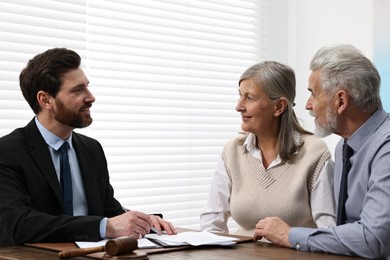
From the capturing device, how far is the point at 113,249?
1.84 meters

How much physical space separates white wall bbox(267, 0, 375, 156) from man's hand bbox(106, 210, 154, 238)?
246cm

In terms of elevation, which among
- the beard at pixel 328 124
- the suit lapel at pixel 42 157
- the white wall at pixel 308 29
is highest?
the white wall at pixel 308 29

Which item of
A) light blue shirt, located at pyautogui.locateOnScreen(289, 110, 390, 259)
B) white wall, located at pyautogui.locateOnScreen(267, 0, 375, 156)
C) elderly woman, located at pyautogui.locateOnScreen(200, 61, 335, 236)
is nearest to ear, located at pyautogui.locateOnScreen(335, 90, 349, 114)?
light blue shirt, located at pyautogui.locateOnScreen(289, 110, 390, 259)

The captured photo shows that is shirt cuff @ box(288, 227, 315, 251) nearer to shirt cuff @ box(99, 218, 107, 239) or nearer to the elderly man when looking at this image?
the elderly man

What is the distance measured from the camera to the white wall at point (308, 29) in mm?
4285

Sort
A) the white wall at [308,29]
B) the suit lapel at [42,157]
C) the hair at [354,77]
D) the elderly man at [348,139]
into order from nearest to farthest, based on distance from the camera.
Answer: the elderly man at [348,139] → the hair at [354,77] → the suit lapel at [42,157] → the white wall at [308,29]

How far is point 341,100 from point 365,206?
1.50 ft

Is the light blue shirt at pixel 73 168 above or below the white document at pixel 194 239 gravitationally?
above

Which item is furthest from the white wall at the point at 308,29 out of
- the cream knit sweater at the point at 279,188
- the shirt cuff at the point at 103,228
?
the shirt cuff at the point at 103,228

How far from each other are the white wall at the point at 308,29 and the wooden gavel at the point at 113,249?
2.81 meters

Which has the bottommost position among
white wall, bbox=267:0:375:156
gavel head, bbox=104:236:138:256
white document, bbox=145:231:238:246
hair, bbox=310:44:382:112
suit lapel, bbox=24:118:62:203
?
white document, bbox=145:231:238:246

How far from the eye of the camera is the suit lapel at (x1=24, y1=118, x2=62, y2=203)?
8.07 feet

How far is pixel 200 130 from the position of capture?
13.4 ft

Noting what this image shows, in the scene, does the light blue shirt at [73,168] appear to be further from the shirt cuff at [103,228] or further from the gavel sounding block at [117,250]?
the gavel sounding block at [117,250]
